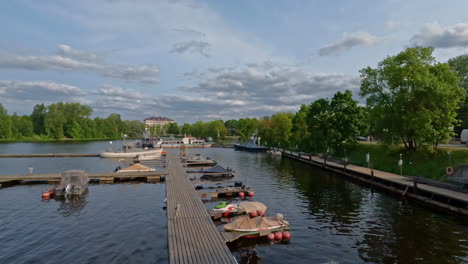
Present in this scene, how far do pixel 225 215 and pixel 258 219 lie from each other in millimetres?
4199

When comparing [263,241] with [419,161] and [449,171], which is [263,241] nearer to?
[449,171]

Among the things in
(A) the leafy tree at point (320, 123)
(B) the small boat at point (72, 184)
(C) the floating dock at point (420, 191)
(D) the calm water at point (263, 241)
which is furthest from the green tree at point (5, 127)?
(C) the floating dock at point (420, 191)

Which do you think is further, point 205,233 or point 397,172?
point 397,172

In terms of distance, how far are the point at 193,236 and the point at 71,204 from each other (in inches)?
671

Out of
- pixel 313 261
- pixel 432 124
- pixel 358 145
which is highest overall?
pixel 432 124

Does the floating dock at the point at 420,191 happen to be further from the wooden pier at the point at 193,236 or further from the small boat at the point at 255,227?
the wooden pier at the point at 193,236

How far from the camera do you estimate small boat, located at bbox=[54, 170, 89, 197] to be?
29.7m

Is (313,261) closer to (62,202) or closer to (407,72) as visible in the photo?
(62,202)

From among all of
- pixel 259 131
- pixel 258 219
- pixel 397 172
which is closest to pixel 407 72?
pixel 397 172

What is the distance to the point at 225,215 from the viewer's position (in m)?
22.9

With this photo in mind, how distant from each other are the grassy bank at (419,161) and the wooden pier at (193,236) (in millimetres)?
28698

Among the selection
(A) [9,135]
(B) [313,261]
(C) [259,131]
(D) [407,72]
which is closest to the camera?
(B) [313,261]

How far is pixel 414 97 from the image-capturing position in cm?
3972

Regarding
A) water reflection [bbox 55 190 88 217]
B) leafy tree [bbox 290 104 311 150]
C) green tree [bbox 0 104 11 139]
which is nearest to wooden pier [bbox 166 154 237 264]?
water reflection [bbox 55 190 88 217]
